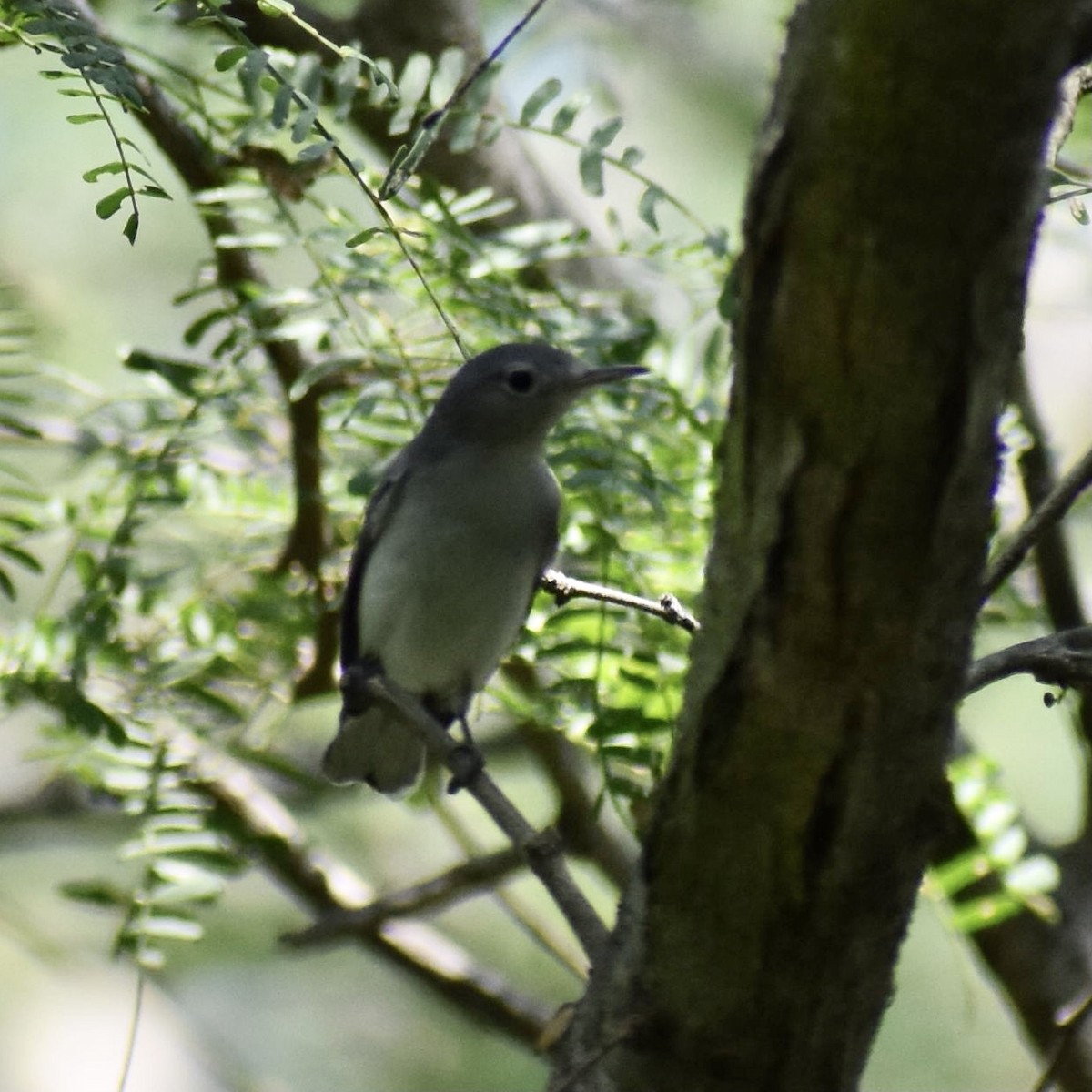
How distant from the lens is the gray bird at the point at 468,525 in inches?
135

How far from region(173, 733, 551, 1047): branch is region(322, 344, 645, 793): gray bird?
371mm

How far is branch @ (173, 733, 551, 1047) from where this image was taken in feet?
12.7

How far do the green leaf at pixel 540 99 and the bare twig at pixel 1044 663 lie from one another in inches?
53.3

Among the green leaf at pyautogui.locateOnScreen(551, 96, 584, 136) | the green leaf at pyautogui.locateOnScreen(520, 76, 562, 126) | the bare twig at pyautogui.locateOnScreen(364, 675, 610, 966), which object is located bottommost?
the bare twig at pyautogui.locateOnScreen(364, 675, 610, 966)

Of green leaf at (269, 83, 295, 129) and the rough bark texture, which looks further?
green leaf at (269, 83, 295, 129)

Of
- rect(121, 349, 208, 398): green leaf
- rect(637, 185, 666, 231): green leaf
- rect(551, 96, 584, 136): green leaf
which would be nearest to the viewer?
rect(637, 185, 666, 231): green leaf

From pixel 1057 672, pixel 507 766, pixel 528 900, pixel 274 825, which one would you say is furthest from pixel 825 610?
pixel 528 900

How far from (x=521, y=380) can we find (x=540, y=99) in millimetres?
861

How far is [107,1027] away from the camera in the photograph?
6.12m

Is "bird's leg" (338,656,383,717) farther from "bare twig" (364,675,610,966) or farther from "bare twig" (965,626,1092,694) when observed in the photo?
"bare twig" (965,626,1092,694)

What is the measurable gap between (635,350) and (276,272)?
13.4 ft

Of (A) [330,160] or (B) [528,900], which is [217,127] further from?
(B) [528,900]

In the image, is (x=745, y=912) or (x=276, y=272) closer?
(x=745, y=912)

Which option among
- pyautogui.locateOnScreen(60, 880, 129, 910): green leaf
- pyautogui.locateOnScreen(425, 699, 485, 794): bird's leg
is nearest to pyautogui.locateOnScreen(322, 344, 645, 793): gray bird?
pyautogui.locateOnScreen(425, 699, 485, 794): bird's leg
